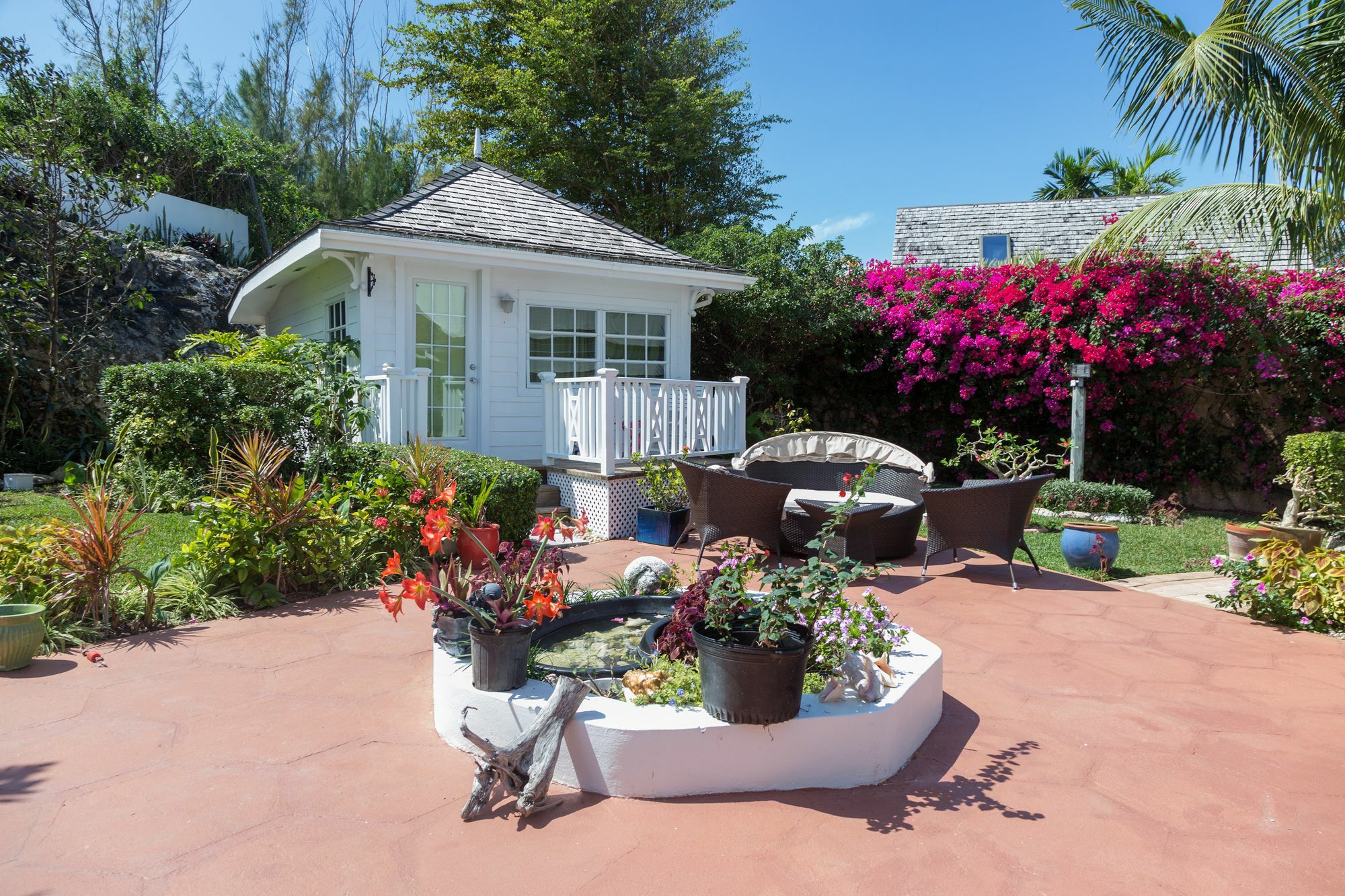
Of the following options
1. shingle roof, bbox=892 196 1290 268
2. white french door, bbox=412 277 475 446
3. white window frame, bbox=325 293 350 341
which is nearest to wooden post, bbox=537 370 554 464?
white french door, bbox=412 277 475 446

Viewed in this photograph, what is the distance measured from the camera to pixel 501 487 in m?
6.15

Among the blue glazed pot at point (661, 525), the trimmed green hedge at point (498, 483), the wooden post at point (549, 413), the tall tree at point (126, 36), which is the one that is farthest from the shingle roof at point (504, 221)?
the tall tree at point (126, 36)

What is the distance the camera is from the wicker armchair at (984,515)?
5633mm

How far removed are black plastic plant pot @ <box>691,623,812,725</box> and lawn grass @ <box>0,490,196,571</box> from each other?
396 centimetres

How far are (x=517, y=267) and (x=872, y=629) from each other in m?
6.44

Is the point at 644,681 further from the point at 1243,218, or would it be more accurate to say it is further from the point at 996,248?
the point at 996,248

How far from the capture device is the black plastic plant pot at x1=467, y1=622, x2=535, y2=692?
2.97 meters

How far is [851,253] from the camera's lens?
12.4 metres

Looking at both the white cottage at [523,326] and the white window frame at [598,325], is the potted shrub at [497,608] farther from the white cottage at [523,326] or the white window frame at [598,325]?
the white window frame at [598,325]

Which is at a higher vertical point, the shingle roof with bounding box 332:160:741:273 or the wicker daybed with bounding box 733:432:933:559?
the shingle roof with bounding box 332:160:741:273

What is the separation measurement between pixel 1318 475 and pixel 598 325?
8.04 meters

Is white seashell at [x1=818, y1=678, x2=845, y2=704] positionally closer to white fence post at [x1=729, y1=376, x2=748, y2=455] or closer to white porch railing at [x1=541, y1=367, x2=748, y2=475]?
white porch railing at [x1=541, y1=367, x2=748, y2=475]

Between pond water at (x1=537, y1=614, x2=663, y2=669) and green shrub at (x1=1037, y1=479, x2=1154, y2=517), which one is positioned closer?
pond water at (x1=537, y1=614, x2=663, y2=669)

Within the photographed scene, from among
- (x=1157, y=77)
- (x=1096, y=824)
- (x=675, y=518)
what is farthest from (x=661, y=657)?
(x=1157, y=77)
